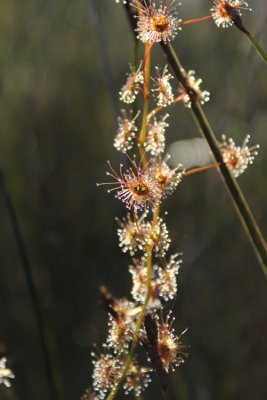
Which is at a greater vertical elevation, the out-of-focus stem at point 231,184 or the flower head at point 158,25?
the flower head at point 158,25

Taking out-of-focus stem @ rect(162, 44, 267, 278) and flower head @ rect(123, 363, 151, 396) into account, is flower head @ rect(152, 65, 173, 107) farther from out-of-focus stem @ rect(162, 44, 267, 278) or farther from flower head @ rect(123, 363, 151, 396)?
flower head @ rect(123, 363, 151, 396)

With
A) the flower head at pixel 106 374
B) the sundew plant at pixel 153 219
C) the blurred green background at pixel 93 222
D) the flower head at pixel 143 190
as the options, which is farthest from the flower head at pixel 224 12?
the blurred green background at pixel 93 222

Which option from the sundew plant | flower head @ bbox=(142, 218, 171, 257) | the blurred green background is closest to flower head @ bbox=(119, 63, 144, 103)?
the sundew plant

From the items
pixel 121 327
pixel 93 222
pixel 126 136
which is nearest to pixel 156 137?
pixel 126 136

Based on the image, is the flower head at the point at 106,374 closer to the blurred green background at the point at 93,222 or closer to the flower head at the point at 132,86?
the flower head at the point at 132,86

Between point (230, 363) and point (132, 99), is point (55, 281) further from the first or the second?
point (132, 99)
